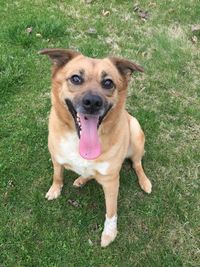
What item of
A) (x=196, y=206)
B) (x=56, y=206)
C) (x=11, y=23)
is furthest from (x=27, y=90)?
(x=196, y=206)

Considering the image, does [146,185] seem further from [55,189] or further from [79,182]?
[55,189]

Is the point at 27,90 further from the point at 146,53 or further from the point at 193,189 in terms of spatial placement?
the point at 193,189

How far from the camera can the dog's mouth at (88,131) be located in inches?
116

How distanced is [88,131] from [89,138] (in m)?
0.05

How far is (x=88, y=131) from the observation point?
3.00m

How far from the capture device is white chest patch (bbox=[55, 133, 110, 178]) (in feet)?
10.3

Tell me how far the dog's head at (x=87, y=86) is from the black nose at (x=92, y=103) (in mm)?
18

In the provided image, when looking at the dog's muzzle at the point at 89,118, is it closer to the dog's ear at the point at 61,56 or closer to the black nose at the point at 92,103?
the black nose at the point at 92,103

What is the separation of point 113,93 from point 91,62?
0.86 feet

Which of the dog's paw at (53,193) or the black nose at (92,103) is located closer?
A: the black nose at (92,103)

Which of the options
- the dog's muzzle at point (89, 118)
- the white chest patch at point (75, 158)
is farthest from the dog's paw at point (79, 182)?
the dog's muzzle at point (89, 118)

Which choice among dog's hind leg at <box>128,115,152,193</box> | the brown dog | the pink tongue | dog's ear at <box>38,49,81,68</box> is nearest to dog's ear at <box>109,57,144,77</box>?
the brown dog

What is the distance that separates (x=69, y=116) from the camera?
3006 millimetres

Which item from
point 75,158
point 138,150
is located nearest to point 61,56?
point 75,158
